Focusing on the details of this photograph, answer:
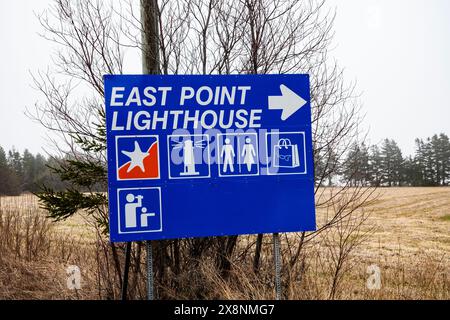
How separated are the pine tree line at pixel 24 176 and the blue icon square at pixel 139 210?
7.80ft

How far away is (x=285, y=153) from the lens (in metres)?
4.52

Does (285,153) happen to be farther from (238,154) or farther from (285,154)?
(238,154)

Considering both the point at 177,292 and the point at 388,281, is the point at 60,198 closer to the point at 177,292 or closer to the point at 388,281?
the point at 177,292

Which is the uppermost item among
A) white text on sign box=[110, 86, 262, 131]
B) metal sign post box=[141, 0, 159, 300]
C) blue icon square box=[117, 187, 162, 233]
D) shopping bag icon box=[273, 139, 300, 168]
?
metal sign post box=[141, 0, 159, 300]

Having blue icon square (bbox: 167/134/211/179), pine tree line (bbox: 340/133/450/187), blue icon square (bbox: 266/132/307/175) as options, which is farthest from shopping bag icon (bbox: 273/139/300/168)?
pine tree line (bbox: 340/133/450/187)

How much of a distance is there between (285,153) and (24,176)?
26.0 metres

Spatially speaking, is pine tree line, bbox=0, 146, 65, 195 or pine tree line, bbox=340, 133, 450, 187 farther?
pine tree line, bbox=340, 133, 450, 187

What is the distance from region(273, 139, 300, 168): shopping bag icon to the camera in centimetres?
451

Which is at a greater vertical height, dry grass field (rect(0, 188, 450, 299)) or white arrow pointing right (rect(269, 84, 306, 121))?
white arrow pointing right (rect(269, 84, 306, 121))

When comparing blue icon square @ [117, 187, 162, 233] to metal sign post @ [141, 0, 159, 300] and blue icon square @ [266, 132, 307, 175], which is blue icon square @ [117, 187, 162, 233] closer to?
blue icon square @ [266, 132, 307, 175]

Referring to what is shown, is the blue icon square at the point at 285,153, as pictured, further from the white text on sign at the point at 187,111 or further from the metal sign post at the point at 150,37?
the metal sign post at the point at 150,37

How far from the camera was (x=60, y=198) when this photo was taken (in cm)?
584
